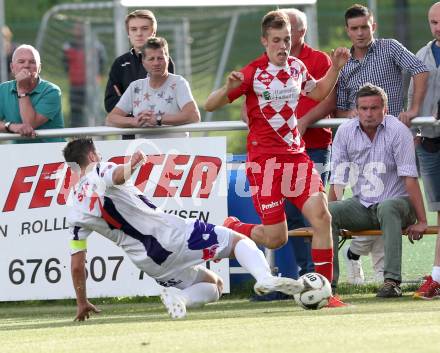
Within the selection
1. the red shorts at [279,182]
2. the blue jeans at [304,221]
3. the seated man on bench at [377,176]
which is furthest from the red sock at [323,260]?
the blue jeans at [304,221]

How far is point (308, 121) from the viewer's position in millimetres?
10648

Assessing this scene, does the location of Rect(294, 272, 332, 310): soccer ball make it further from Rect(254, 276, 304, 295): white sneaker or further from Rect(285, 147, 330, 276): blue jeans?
Rect(285, 147, 330, 276): blue jeans

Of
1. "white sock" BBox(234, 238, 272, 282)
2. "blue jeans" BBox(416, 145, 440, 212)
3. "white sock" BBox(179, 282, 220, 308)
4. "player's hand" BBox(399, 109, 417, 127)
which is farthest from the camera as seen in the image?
"blue jeans" BBox(416, 145, 440, 212)

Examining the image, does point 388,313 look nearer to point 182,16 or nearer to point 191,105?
point 191,105

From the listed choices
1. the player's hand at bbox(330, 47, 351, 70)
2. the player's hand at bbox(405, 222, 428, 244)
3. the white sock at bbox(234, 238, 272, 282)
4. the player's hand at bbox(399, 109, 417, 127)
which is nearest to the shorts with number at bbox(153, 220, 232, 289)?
the white sock at bbox(234, 238, 272, 282)

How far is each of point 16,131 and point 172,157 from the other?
49.6 inches

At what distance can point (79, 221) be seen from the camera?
30.9ft

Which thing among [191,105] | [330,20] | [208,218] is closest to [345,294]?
[208,218]

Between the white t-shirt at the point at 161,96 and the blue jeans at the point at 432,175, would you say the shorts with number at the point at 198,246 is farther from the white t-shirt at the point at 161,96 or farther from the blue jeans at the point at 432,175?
the blue jeans at the point at 432,175

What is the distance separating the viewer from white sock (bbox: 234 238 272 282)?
915 cm

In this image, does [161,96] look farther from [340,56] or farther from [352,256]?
[352,256]

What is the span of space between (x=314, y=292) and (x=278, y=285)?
40 cm

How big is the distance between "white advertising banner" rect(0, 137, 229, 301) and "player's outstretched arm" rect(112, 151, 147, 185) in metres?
1.74

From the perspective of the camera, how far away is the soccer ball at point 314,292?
921 cm
